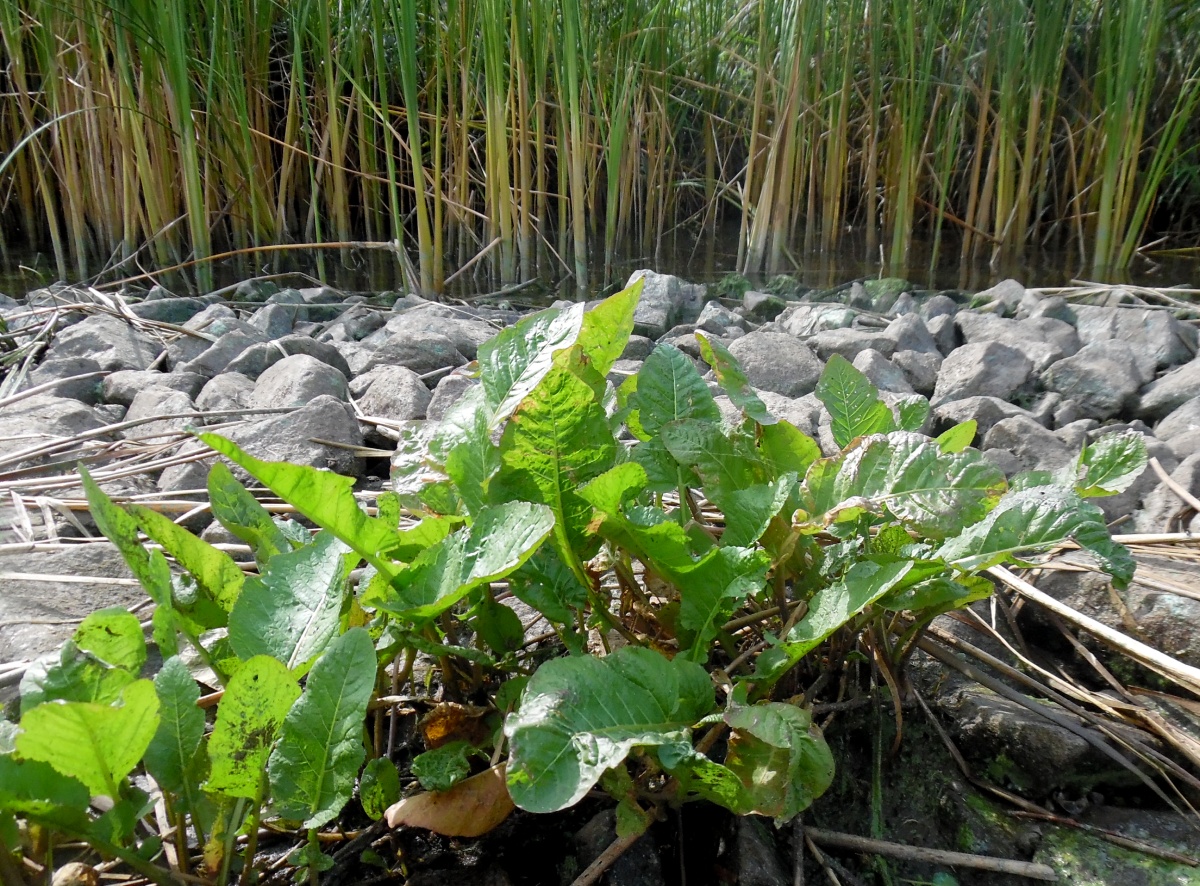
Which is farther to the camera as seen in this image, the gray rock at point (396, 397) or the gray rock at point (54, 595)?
the gray rock at point (396, 397)

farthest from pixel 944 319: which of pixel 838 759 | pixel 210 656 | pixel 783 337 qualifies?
pixel 210 656

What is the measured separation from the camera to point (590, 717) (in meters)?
0.53

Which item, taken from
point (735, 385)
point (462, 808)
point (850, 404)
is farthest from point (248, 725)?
point (850, 404)

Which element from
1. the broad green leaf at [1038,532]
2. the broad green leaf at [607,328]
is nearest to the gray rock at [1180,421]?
the broad green leaf at [1038,532]

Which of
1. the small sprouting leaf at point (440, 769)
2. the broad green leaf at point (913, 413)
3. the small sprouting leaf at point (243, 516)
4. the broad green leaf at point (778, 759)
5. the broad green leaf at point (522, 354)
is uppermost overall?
the broad green leaf at point (522, 354)

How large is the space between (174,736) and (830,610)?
446 millimetres

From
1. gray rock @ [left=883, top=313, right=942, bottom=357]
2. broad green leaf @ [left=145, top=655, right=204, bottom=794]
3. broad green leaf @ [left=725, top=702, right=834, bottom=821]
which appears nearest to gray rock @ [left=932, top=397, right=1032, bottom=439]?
gray rock @ [left=883, top=313, right=942, bottom=357]

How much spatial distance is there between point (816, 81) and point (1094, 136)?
162 centimetres

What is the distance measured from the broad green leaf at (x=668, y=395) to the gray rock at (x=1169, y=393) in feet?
4.72

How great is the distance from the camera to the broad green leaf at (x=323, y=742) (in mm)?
535

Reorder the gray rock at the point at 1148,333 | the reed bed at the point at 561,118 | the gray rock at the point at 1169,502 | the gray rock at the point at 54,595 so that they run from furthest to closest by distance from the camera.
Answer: the reed bed at the point at 561,118
the gray rock at the point at 1148,333
the gray rock at the point at 1169,502
the gray rock at the point at 54,595

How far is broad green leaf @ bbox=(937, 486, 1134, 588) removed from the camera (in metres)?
0.60

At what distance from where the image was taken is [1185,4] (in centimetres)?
394

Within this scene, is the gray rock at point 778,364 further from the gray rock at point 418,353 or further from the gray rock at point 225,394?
the gray rock at point 225,394
